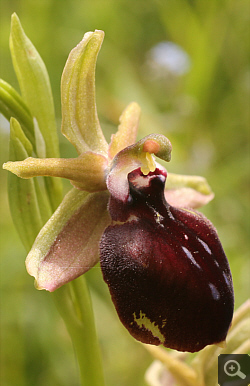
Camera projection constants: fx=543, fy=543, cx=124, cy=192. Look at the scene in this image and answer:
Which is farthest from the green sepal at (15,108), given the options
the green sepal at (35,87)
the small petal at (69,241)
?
the small petal at (69,241)

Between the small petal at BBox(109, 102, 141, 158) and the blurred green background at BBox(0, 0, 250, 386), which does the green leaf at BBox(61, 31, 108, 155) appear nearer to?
the small petal at BBox(109, 102, 141, 158)

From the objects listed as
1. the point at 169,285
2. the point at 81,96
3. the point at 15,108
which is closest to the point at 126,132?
the point at 81,96

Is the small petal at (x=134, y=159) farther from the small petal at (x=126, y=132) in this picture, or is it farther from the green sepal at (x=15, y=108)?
the green sepal at (x=15, y=108)

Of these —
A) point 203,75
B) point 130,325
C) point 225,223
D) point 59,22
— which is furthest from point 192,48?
point 130,325

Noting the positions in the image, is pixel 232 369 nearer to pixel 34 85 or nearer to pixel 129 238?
pixel 129 238

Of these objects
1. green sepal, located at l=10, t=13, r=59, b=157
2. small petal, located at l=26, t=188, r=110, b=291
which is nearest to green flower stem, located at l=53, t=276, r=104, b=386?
small petal, located at l=26, t=188, r=110, b=291

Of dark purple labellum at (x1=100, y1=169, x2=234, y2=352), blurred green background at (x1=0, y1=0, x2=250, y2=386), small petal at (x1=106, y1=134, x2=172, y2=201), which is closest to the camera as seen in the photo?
dark purple labellum at (x1=100, y1=169, x2=234, y2=352)
